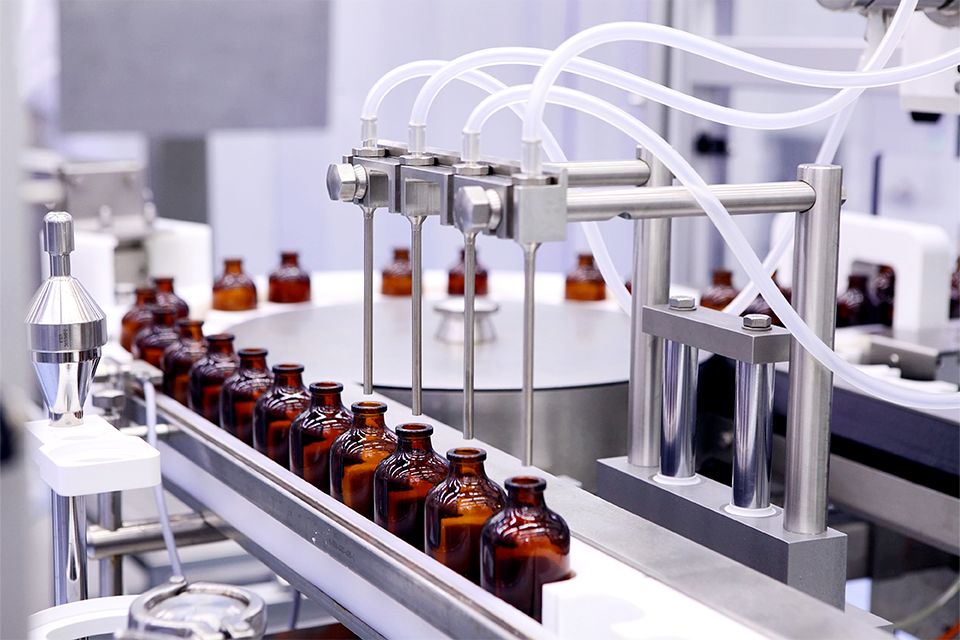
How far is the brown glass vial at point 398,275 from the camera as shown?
2039mm

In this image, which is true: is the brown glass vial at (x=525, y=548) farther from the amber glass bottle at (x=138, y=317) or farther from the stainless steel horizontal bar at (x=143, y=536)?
the amber glass bottle at (x=138, y=317)

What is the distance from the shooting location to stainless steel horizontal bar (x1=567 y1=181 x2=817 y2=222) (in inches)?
32.2

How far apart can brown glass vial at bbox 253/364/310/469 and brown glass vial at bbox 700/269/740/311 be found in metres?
0.87

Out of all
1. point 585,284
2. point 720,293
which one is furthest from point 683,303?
point 585,284

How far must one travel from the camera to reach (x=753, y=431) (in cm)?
98

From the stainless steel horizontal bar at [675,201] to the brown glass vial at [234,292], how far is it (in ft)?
3.72

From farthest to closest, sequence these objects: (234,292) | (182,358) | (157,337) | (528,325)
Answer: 1. (234,292)
2. (157,337)
3. (182,358)
4. (528,325)

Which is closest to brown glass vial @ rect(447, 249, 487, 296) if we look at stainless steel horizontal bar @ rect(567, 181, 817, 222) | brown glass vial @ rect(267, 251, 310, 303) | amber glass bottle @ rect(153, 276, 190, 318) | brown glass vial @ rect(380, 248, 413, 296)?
brown glass vial @ rect(380, 248, 413, 296)

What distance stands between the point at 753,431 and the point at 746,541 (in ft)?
0.31

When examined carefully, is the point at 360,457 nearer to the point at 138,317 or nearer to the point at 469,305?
the point at 469,305

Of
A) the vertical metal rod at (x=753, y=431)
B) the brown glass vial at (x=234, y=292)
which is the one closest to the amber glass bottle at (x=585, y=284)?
the brown glass vial at (x=234, y=292)

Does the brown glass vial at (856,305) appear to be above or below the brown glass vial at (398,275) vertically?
below

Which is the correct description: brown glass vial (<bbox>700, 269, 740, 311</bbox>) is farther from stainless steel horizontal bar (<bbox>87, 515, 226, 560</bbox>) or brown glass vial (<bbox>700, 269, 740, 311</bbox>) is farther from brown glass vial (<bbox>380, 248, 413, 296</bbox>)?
stainless steel horizontal bar (<bbox>87, 515, 226, 560</bbox>)

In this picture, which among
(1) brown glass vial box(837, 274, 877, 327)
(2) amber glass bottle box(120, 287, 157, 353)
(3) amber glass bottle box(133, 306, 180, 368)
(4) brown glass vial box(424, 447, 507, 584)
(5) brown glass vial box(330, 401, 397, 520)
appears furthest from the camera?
(1) brown glass vial box(837, 274, 877, 327)
